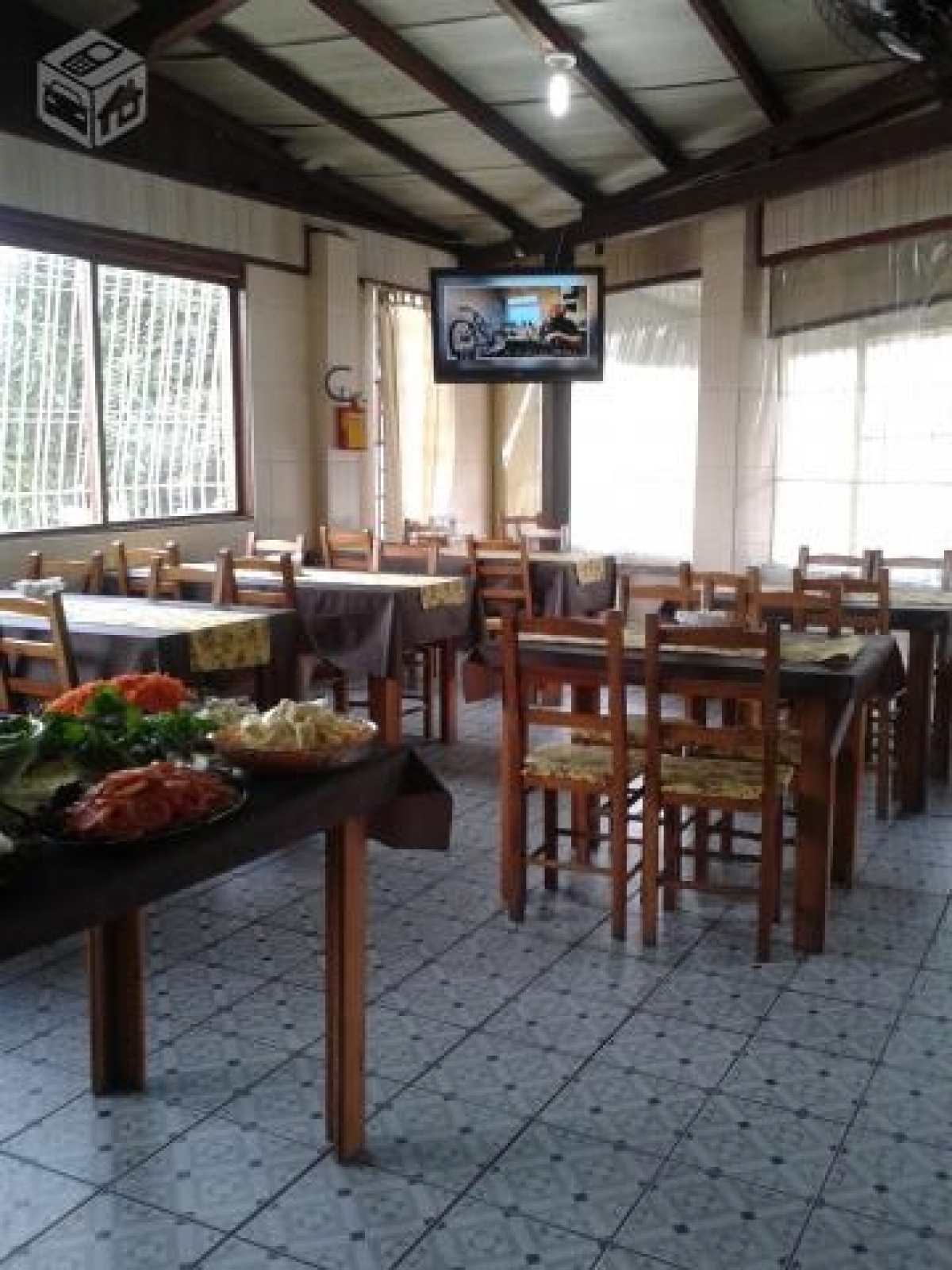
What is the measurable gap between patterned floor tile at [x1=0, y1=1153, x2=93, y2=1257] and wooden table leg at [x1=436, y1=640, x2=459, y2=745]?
3.32m

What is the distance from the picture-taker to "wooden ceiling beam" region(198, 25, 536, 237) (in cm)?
531

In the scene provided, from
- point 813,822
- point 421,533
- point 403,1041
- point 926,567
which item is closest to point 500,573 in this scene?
point 421,533

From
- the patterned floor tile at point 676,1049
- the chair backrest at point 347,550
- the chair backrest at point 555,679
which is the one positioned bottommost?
the patterned floor tile at point 676,1049

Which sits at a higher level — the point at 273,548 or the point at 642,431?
the point at 642,431

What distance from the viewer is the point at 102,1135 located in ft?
7.84

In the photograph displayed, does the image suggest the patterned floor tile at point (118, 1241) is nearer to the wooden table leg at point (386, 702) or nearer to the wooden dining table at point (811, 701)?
the wooden dining table at point (811, 701)

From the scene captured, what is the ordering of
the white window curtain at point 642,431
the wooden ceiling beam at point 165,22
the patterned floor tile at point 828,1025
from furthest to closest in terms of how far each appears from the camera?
1. the white window curtain at point 642,431
2. the wooden ceiling beam at point 165,22
3. the patterned floor tile at point 828,1025

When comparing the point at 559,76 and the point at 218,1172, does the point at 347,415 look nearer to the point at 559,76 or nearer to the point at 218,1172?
the point at 559,76

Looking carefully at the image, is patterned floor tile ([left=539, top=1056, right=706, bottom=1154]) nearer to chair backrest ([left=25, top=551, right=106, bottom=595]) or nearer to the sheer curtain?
chair backrest ([left=25, top=551, right=106, bottom=595])

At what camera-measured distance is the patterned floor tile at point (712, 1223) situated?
2.05 metres

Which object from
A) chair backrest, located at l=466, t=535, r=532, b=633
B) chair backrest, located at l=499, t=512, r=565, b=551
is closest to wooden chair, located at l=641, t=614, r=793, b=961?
chair backrest, located at l=466, t=535, r=532, b=633

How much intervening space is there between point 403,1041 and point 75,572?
9.75ft

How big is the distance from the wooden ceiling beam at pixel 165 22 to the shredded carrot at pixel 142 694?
331 centimetres

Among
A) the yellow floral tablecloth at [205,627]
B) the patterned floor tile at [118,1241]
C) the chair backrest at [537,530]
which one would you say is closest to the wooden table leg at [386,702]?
the yellow floral tablecloth at [205,627]
